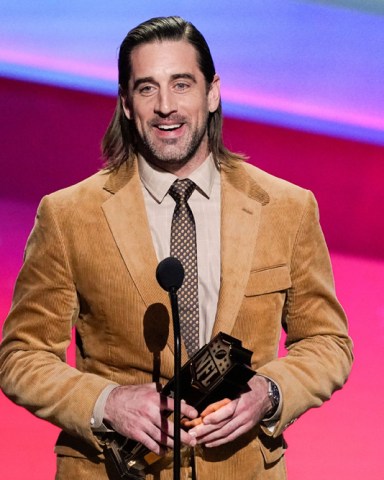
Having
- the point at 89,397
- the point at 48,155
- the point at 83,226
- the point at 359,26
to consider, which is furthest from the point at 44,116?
the point at 89,397

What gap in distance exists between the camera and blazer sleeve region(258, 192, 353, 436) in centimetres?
256

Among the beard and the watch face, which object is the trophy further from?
the beard

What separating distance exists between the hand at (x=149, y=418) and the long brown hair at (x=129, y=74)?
24.6 inches

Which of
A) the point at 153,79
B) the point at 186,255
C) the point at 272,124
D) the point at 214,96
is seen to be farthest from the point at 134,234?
the point at 272,124

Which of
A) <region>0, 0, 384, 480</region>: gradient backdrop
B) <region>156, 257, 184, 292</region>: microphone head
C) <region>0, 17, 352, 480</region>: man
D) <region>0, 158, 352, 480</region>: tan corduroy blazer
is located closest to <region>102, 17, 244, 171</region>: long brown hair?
<region>0, 17, 352, 480</region>: man

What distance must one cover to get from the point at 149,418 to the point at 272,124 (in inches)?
72.9

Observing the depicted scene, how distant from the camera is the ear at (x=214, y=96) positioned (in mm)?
2805

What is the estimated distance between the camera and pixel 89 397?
240 centimetres

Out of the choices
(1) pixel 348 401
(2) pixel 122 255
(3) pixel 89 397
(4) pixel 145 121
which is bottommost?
(1) pixel 348 401

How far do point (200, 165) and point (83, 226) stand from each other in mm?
327

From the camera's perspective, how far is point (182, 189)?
8.73 ft

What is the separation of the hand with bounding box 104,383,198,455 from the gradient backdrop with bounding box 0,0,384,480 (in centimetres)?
163

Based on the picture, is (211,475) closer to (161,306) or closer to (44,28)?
(161,306)

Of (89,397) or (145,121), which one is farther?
(145,121)
